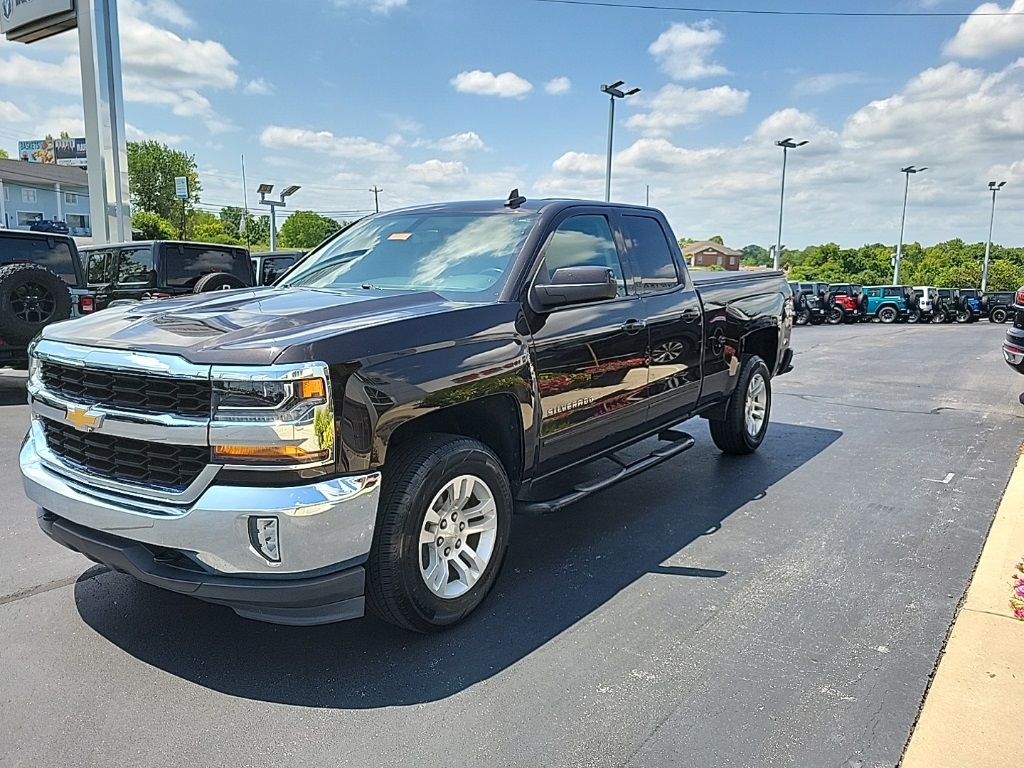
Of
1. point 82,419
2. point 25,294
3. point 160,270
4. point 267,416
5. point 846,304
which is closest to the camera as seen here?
point 267,416

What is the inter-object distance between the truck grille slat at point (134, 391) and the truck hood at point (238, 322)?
11cm

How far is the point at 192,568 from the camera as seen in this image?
110 inches

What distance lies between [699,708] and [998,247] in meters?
114

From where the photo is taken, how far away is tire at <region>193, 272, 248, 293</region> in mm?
11297

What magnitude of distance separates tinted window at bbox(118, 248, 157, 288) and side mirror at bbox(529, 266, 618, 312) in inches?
382

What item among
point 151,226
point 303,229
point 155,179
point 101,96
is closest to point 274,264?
point 101,96

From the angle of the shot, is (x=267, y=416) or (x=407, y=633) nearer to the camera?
(x=267, y=416)

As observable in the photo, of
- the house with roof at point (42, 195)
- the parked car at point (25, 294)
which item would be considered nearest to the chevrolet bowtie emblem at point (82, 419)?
the parked car at point (25, 294)

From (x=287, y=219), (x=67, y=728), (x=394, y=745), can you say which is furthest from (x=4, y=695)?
(x=287, y=219)

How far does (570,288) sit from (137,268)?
34.1 ft

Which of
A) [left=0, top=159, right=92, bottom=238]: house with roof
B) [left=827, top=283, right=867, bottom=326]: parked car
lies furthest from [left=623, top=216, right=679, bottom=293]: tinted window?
[left=0, top=159, right=92, bottom=238]: house with roof

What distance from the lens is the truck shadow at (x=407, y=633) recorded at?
2.94 meters

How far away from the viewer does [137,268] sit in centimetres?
1189

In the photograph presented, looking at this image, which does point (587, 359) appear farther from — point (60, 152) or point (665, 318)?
point (60, 152)
